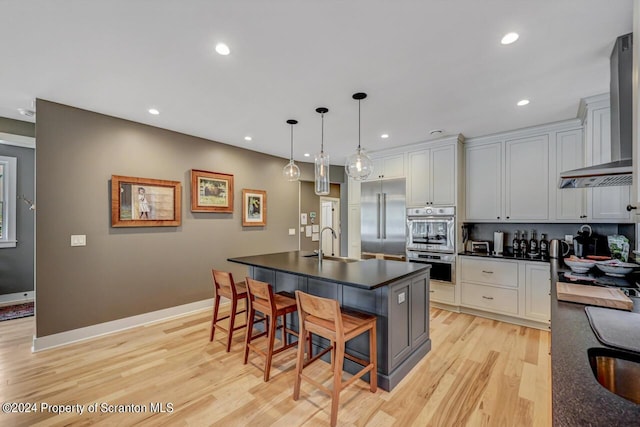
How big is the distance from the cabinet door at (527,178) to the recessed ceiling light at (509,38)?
2.25m

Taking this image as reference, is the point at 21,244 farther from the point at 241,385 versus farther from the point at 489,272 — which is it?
the point at 489,272

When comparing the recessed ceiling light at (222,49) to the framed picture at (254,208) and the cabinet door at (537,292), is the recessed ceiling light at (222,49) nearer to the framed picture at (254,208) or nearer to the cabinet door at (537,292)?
the framed picture at (254,208)

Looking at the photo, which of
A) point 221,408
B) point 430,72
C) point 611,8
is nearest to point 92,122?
point 221,408

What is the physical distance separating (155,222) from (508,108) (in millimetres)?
4447

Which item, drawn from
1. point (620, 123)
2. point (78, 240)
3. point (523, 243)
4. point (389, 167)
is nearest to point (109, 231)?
point (78, 240)

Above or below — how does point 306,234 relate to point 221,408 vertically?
above

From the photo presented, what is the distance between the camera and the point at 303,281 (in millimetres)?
2852

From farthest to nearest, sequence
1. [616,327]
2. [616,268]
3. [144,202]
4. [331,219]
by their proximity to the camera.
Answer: [331,219], [144,202], [616,268], [616,327]

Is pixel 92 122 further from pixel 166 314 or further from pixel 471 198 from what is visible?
pixel 471 198

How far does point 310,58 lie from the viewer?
211 cm

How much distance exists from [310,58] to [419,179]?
2821 millimetres

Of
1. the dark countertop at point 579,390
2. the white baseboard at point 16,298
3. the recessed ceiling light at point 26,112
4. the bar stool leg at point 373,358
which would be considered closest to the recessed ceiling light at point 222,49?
the bar stool leg at point 373,358

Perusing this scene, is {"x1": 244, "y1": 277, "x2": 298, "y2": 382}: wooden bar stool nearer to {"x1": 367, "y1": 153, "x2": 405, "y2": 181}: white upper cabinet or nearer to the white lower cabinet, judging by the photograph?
the white lower cabinet

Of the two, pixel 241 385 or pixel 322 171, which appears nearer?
pixel 241 385
